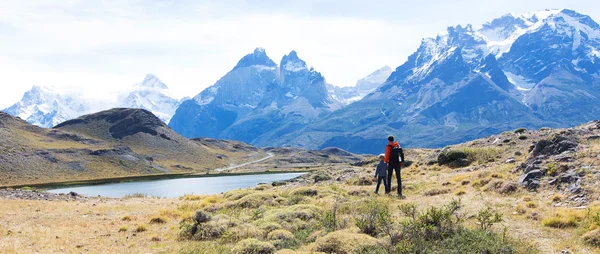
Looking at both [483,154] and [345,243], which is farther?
[483,154]

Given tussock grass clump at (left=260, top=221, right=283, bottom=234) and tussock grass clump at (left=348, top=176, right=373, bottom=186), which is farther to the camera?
tussock grass clump at (left=348, top=176, right=373, bottom=186)

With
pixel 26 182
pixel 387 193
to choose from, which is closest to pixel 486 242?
pixel 387 193

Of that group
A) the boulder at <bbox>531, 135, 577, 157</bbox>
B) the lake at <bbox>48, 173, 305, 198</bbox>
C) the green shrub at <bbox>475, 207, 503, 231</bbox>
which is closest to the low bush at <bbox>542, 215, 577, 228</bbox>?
the green shrub at <bbox>475, 207, 503, 231</bbox>

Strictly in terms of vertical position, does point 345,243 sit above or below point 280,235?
→ above

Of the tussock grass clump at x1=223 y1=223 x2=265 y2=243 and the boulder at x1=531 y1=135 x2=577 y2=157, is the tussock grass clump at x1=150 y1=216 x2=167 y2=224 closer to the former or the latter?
the tussock grass clump at x1=223 y1=223 x2=265 y2=243

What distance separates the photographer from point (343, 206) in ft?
67.8

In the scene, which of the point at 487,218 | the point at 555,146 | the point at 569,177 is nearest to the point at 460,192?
the point at 569,177

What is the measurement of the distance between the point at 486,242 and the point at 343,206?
912 cm

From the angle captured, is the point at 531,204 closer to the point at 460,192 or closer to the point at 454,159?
the point at 460,192

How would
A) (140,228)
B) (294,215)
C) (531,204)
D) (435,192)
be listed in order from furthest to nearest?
(435,192), (140,228), (294,215), (531,204)

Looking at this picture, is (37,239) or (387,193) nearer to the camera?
A: (37,239)

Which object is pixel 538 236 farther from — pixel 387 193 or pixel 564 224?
pixel 387 193

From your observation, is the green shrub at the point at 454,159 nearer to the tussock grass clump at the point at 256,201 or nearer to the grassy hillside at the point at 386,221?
the grassy hillside at the point at 386,221

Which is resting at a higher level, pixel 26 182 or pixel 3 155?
pixel 3 155
